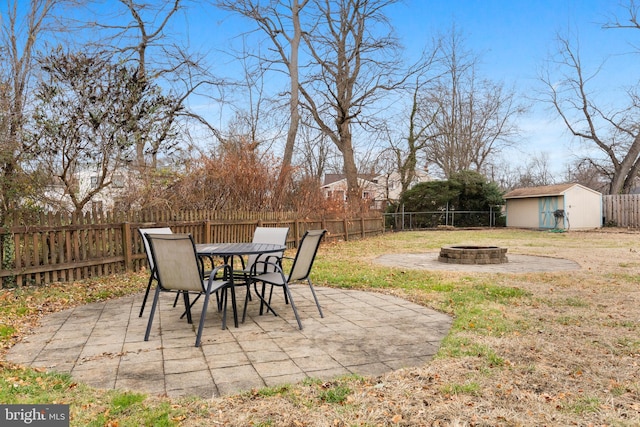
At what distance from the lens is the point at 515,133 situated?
29.7m

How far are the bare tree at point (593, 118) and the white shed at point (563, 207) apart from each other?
553 centimetres

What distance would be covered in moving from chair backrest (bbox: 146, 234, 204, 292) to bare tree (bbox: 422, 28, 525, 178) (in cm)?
2550

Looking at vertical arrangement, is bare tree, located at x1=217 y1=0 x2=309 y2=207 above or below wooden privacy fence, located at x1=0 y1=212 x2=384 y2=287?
above

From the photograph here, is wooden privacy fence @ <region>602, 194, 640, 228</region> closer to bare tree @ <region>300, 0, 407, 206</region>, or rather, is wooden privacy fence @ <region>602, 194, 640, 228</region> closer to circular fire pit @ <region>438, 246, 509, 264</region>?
bare tree @ <region>300, 0, 407, 206</region>

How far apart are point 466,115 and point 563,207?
10.2 m

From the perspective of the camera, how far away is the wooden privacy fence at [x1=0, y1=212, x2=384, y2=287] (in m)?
6.09

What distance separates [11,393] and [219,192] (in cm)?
904

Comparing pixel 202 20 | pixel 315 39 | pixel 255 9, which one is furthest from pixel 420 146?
pixel 202 20

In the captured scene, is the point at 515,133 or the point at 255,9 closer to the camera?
the point at 255,9

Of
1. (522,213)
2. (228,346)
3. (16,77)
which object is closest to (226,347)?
(228,346)

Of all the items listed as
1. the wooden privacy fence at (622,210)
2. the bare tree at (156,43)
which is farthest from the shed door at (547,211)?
the bare tree at (156,43)

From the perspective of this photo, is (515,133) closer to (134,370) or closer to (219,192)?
(219,192)

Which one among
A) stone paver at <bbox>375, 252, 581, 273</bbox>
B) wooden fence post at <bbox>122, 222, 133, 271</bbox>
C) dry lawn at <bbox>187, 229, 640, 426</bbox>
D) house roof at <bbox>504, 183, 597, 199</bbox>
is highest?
house roof at <bbox>504, 183, 597, 199</bbox>

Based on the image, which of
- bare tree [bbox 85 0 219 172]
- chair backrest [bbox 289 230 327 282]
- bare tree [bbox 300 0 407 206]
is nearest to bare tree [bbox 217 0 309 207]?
bare tree [bbox 300 0 407 206]
